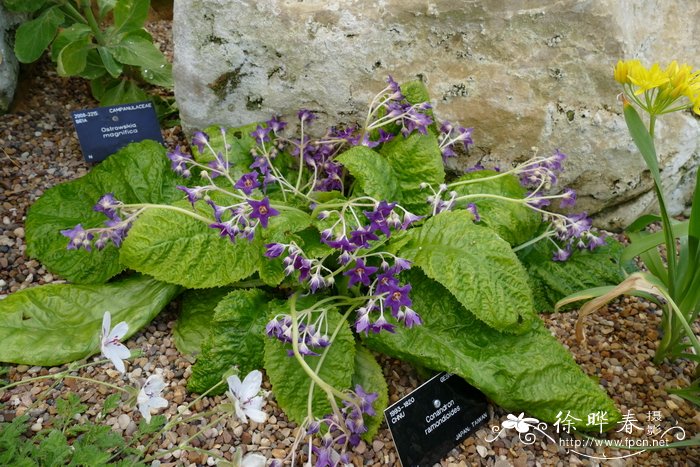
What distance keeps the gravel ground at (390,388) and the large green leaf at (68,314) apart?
6cm

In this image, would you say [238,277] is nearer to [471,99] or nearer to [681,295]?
[471,99]

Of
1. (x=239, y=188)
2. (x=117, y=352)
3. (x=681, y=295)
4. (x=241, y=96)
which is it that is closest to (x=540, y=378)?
(x=681, y=295)

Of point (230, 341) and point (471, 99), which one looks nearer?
point (230, 341)

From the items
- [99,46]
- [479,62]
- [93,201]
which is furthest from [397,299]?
[99,46]

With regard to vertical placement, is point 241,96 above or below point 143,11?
below

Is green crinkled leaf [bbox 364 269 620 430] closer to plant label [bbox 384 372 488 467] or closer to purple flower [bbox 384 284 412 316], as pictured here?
plant label [bbox 384 372 488 467]

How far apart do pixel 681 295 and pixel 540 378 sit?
1.62 feet

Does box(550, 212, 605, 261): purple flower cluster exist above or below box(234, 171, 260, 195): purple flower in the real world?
below

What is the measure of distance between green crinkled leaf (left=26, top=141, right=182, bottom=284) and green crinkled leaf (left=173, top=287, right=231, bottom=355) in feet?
0.86

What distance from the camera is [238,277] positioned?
1901mm

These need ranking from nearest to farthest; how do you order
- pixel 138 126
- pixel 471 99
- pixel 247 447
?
pixel 247 447
pixel 471 99
pixel 138 126

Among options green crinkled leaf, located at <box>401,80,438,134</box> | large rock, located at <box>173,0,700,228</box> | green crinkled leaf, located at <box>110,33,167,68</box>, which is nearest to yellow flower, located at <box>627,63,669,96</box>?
large rock, located at <box>173,0,700,228</box>

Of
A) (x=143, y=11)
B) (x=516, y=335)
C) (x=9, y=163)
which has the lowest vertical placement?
(x=516, y=335)

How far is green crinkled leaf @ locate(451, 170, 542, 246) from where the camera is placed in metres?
2.05
